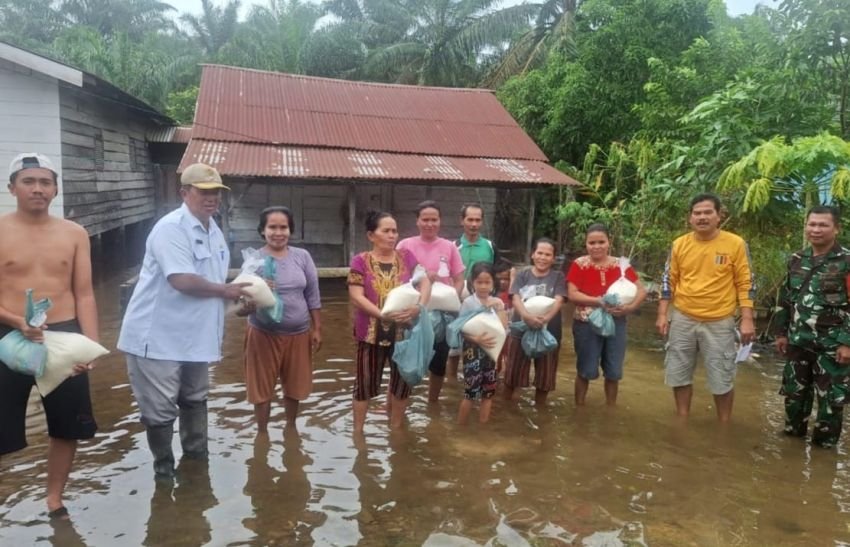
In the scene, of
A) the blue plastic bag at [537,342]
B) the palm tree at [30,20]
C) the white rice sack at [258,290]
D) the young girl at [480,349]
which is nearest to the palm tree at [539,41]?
the blue plastic bag at [537,342]

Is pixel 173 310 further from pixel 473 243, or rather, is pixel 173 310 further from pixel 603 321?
pixel 603 321

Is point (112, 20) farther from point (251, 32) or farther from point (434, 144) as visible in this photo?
point (434, 144)

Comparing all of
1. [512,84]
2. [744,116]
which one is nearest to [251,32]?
[512,84]

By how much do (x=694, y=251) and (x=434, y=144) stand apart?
8919 millimetres

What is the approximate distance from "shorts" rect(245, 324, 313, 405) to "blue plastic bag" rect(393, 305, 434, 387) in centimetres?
61

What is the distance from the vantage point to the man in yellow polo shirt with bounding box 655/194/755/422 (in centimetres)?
442

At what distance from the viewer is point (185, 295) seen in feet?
11.0

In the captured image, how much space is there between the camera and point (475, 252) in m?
5.19

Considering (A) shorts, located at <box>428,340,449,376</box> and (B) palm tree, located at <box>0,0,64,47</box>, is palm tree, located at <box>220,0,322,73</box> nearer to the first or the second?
(B) palm tree, located at <box>0,0,64,47</box>

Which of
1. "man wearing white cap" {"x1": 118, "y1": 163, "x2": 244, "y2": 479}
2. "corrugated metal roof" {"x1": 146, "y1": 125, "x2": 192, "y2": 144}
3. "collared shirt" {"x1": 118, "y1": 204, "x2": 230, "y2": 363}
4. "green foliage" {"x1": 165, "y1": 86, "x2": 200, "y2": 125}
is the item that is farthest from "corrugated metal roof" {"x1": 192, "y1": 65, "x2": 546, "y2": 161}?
"green foliage" {"x1": 165, "y1": 86, "x2": 200, "y2": 125}

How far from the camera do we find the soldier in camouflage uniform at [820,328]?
162 inches

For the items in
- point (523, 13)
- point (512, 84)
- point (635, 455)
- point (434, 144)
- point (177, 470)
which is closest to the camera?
point (177, 470)

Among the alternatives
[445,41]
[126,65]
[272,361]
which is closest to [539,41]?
[445,41]

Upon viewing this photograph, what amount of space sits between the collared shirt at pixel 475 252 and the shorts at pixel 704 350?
1.49 meters
